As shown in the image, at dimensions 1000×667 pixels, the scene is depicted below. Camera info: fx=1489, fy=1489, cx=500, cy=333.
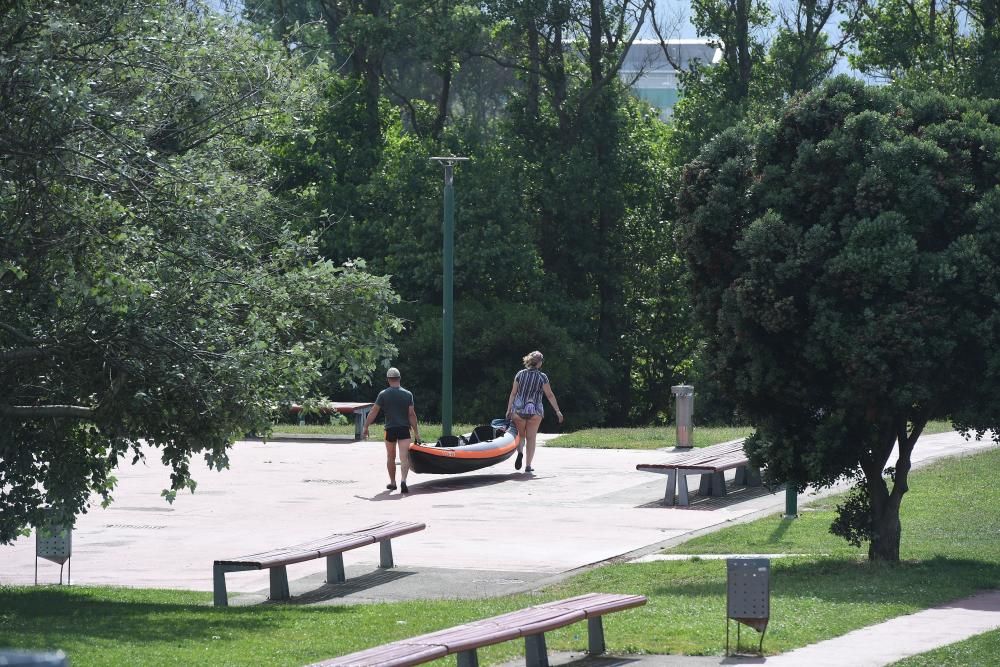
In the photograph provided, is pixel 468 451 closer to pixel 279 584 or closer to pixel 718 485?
pixel 718 485

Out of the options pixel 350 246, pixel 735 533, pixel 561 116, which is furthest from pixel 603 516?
pixel 561 116

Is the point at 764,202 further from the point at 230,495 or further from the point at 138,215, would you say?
the point at 230,495

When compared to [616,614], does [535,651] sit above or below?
above

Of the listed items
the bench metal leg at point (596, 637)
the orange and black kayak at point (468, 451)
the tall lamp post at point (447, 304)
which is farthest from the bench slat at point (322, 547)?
the tall lamp post at point (447, 304)

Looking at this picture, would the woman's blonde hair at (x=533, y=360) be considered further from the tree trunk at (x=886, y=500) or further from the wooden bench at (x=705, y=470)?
the tree trunk at (x=886, y=500)

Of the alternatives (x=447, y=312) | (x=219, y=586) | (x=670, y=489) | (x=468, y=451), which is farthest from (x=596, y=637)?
(x=447, y=312)

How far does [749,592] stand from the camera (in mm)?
9812

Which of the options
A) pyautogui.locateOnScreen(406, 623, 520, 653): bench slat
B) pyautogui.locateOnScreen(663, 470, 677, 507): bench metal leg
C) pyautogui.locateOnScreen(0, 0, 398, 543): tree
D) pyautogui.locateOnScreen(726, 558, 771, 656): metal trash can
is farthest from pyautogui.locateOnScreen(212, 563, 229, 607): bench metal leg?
pyautogui.locateOnScreen(663, 470, 677, 507): bench metal leg

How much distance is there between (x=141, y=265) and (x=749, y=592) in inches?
213

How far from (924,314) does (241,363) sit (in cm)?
580

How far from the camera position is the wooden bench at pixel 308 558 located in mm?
13109

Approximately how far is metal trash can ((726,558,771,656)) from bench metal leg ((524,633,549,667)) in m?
1.26

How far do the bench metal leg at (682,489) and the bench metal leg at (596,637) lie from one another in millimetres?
9160

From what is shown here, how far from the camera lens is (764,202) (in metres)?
13.7
